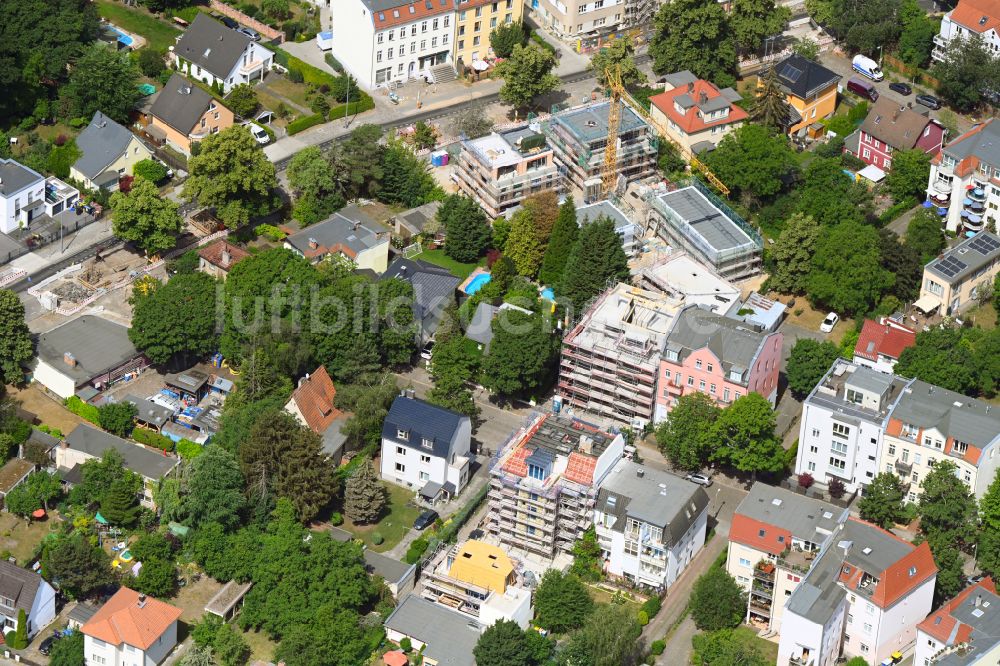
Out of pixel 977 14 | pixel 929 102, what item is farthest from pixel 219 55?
pixel 977 14

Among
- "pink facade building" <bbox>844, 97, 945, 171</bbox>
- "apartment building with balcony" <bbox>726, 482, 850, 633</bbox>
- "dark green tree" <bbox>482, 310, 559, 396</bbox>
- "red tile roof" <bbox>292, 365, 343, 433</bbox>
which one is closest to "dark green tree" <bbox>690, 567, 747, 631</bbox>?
"apartment building with balcony" <bbox>726, 482, 850, 633</bbox>

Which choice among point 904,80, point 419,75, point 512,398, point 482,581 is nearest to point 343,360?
point 512,398

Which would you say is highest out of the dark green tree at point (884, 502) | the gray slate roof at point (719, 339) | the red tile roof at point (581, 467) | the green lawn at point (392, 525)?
the gray slate roof at point (719, 339)

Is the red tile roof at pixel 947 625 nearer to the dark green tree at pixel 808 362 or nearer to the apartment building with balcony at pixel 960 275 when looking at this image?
the dark green tree at pixel 808 362

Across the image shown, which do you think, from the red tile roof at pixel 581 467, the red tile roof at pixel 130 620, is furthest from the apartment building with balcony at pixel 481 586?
the red tile roof at pixel 130 620

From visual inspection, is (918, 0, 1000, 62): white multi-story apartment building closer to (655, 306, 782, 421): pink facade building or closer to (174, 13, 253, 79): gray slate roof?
(655, 306, 782, 421): pink facade building

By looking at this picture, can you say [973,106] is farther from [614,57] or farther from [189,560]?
[189,560]
